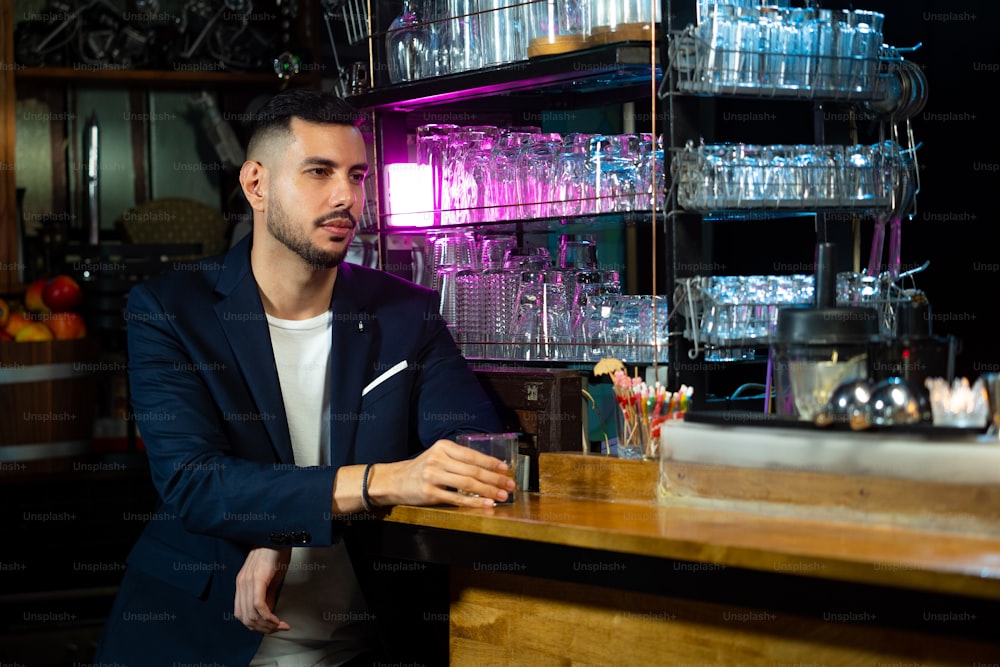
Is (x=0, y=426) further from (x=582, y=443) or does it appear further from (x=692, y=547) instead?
(x=692, y=547)

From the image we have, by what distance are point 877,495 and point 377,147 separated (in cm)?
184

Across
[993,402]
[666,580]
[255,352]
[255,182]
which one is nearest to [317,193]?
[255,182]

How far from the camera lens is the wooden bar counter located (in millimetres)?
1671

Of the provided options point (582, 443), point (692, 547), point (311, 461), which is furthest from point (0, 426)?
point (692, 547)

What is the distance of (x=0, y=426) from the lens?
4.24 meters

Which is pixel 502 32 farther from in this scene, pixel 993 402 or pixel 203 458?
pixel 993 402

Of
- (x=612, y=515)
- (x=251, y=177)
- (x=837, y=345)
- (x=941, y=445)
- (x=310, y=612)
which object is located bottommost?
(x=310, y=612)

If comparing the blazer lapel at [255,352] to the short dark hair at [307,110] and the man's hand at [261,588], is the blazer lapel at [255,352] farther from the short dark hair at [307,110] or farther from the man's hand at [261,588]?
the short dark hair at [307,110]

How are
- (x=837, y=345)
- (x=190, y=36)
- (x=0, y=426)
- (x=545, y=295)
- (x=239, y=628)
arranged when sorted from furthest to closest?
(x=190, y=36)
(x=0, y=426)
(x=545, y=295)
(x=239, y=628)
(x=837, y=345)

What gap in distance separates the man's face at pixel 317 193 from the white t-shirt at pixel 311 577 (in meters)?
0.18

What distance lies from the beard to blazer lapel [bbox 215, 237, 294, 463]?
12cm

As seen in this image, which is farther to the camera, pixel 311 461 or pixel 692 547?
pixel 311 461

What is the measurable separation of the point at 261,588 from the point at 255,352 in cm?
51

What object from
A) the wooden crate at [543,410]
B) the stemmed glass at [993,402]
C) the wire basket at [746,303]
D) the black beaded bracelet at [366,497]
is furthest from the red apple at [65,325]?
the stemmed glass at [993,402]
